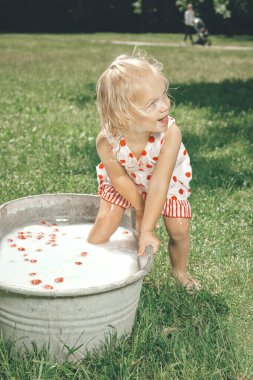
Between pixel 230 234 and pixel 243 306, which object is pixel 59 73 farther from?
pixel 243 306

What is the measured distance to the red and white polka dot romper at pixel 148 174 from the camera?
273 cm

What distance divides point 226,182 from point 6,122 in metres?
3.06

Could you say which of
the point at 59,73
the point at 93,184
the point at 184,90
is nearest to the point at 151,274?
the point at 93,184

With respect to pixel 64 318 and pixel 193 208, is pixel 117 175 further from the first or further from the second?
pixel 193 208

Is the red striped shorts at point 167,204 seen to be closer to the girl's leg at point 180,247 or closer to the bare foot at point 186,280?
the girl's leg at point 180,247

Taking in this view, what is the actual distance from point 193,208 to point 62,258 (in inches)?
60.1

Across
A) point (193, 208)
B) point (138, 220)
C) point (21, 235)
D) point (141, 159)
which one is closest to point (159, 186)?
point (141, 159)

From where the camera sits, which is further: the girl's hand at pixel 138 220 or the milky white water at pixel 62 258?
the girl's hand at pixel 138 220

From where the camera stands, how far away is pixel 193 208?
4027mm

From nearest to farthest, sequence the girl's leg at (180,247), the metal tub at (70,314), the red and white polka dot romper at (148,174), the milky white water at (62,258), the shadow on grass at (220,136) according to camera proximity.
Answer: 1. the metal tub at (70,314)
2. the milky white water at (62,258)
3. the red and white polka dot romper at (148,174)
4. the girl's leg at (180,247)
5. the shadow on grass at (220,136)

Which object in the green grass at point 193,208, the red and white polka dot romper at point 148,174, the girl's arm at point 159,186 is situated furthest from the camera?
the red and white polka dot romper at point 148,174

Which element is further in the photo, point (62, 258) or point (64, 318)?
point (62, 258)

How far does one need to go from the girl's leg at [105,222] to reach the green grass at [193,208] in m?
0.31

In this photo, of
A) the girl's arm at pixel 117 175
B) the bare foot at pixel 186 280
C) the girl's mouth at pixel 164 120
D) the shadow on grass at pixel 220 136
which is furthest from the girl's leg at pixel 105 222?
the shadow on grass at pixel 220 136
